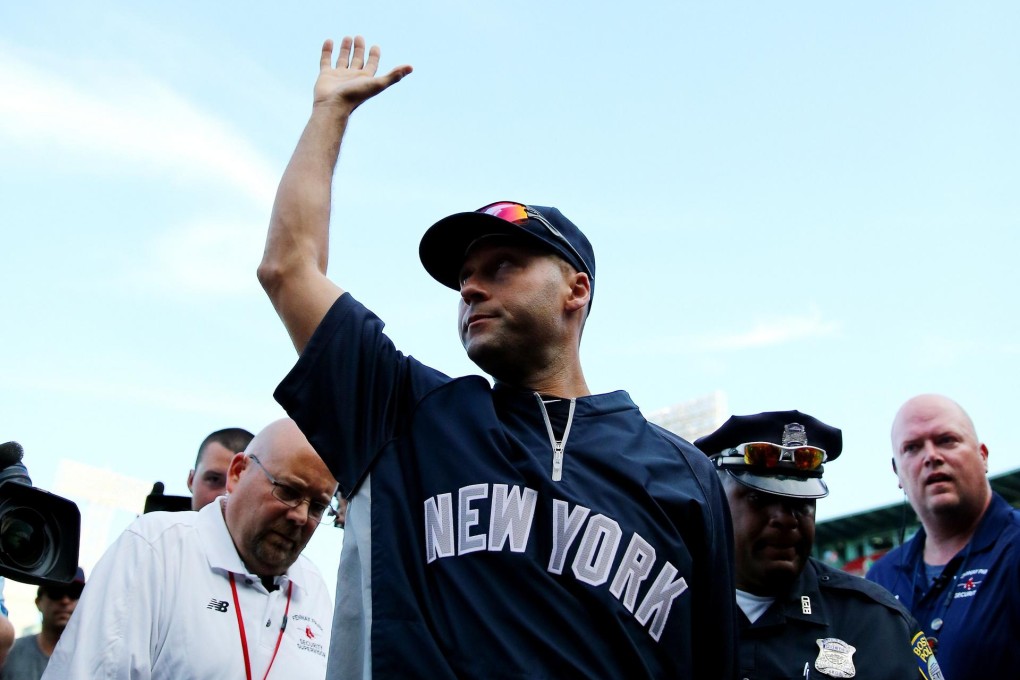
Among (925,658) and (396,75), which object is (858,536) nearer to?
(925,658)

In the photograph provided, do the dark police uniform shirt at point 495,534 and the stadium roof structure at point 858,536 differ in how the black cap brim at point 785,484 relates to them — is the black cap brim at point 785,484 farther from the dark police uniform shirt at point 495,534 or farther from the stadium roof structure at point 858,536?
the stadium roof structure at point 858,536

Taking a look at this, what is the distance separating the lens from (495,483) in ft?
8.35

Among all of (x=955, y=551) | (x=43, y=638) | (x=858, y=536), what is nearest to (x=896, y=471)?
(x=955, y=551)

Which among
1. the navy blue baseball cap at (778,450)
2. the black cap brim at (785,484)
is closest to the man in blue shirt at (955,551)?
the navy blue baseball cap at (778,450)

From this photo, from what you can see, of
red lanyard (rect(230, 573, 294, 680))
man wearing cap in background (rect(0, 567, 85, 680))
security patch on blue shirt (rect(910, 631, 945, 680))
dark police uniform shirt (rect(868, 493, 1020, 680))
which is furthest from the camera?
man wearing cap in background (rect(0, 567, 85, 680))

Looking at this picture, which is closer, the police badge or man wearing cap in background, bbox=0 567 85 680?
the police badge

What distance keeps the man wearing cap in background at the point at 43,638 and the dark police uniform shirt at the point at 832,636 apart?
11.3 feet

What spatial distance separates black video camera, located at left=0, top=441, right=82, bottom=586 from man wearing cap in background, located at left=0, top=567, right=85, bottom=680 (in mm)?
1863

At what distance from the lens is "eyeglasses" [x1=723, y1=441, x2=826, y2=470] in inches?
161

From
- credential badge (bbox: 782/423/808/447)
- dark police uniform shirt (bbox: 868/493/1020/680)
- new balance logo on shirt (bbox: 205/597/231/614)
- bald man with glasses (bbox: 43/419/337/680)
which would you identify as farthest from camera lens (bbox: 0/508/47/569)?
dark police uniform shirt (bbox: 868/493/1020/680)

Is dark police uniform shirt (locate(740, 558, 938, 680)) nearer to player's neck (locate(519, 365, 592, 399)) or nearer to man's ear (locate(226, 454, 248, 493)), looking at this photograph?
player's neck (locate(519, 365, 592, 399))

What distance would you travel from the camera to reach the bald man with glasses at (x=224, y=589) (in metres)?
3.62

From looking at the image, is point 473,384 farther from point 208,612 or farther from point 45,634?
point 45,634

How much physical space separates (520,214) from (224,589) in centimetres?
197
